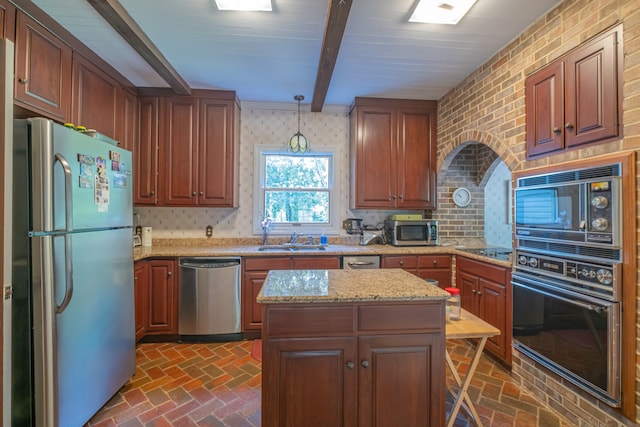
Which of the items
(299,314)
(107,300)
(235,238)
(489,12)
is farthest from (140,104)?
(489,12)

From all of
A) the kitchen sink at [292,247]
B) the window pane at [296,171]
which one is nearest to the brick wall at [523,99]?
the window pane at [296,171]

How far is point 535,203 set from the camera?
198 centimetres

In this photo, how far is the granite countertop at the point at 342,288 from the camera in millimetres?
1327

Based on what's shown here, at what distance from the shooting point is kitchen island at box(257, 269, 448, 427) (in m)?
1.33

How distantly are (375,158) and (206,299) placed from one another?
2.44 metres

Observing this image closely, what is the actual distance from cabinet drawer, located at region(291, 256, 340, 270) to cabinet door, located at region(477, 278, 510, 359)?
4.50 feet

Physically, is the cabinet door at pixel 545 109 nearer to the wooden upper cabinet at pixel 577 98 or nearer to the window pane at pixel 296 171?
the wooden upper cabinet at pixel 577 98

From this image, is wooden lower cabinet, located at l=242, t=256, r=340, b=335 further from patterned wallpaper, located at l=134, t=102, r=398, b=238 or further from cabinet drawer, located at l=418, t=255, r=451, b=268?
cabinet drawer, located at l=418, t=255, r=451, b=268

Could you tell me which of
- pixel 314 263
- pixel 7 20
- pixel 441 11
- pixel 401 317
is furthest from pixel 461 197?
pixel 7 20

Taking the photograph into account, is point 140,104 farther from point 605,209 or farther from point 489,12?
point 605,209

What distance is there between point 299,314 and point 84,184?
1.46m

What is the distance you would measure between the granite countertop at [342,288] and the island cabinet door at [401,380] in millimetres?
213

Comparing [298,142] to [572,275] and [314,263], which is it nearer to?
[314,263]

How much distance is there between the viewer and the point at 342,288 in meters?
1.48
